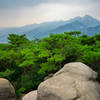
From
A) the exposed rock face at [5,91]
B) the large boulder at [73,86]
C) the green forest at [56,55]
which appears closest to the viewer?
the large boulder at [73,86]

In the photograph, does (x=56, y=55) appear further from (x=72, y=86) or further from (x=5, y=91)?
(x=72, y=86)

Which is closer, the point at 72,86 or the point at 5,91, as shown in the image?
the point at 72,86

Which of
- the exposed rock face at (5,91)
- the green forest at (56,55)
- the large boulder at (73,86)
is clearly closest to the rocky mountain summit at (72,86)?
the large boulder at (73,86)

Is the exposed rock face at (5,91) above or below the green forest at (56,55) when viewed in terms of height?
below

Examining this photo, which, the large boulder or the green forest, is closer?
the large boulder

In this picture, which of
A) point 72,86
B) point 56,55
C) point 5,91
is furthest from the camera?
point 56,55

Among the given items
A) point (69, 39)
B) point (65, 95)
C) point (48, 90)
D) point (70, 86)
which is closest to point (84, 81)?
point (70, 86)

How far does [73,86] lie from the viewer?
5973 mm

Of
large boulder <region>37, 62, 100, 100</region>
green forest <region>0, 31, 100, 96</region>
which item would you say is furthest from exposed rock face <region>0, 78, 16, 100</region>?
large boulder <region>37, 62, 100, 100</region>

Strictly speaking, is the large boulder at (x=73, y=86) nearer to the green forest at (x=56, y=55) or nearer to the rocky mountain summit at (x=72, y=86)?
the rocky mountain summit at (x=72, y=86)

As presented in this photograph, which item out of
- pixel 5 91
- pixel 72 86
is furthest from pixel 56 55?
pixel 72 86

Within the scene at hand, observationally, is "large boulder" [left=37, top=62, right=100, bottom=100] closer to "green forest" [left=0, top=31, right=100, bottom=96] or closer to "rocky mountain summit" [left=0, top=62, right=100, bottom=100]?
"rocky mountain summit" [left=0, top=62, right=100, bottom=100]

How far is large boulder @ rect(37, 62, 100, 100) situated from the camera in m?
5.70

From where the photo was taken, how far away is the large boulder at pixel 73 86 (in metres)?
5.70
